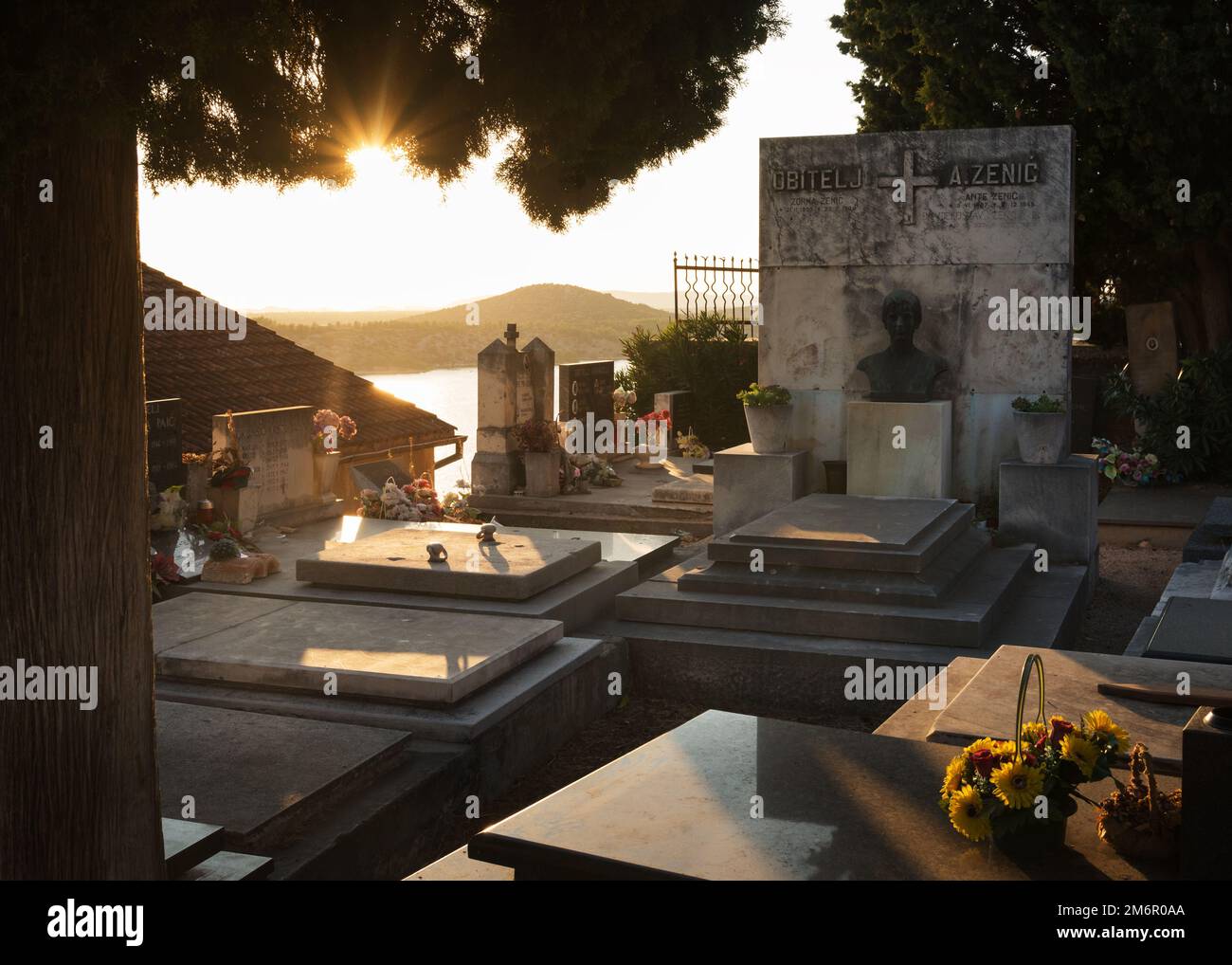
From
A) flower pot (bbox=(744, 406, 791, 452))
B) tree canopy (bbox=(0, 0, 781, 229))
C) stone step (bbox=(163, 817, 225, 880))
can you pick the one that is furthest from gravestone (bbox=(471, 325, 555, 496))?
stone step (bbox=(163, 817, 225, 880))

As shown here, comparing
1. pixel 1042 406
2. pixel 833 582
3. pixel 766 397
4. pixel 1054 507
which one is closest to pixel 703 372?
pixel 766 397

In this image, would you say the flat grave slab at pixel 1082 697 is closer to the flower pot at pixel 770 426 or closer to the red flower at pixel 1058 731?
the red flower at pixel 1058 731

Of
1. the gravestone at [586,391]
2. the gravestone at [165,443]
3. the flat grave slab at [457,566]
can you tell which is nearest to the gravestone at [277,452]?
the gravestone at [165,443]

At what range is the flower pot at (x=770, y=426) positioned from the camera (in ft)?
34.5

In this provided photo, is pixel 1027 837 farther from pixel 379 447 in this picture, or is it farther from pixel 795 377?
pixel 379 447

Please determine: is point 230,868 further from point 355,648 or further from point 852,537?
point 852,537

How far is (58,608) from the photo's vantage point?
342cm

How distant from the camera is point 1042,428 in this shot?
9.88 metres

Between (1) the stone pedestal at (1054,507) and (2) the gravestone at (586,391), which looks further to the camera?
(2) the gravestone at (586,391)

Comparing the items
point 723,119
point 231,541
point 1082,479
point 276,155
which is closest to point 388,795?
point 276,155

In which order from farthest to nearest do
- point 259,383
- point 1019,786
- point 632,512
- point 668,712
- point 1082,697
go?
point 259,383 → point 632,512 → point 668,712 → point 1082,697 → point 1019,786

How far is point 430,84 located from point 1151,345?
14.2 metres

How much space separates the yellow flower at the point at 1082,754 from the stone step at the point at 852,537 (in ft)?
14.5

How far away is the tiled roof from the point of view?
13.8m
